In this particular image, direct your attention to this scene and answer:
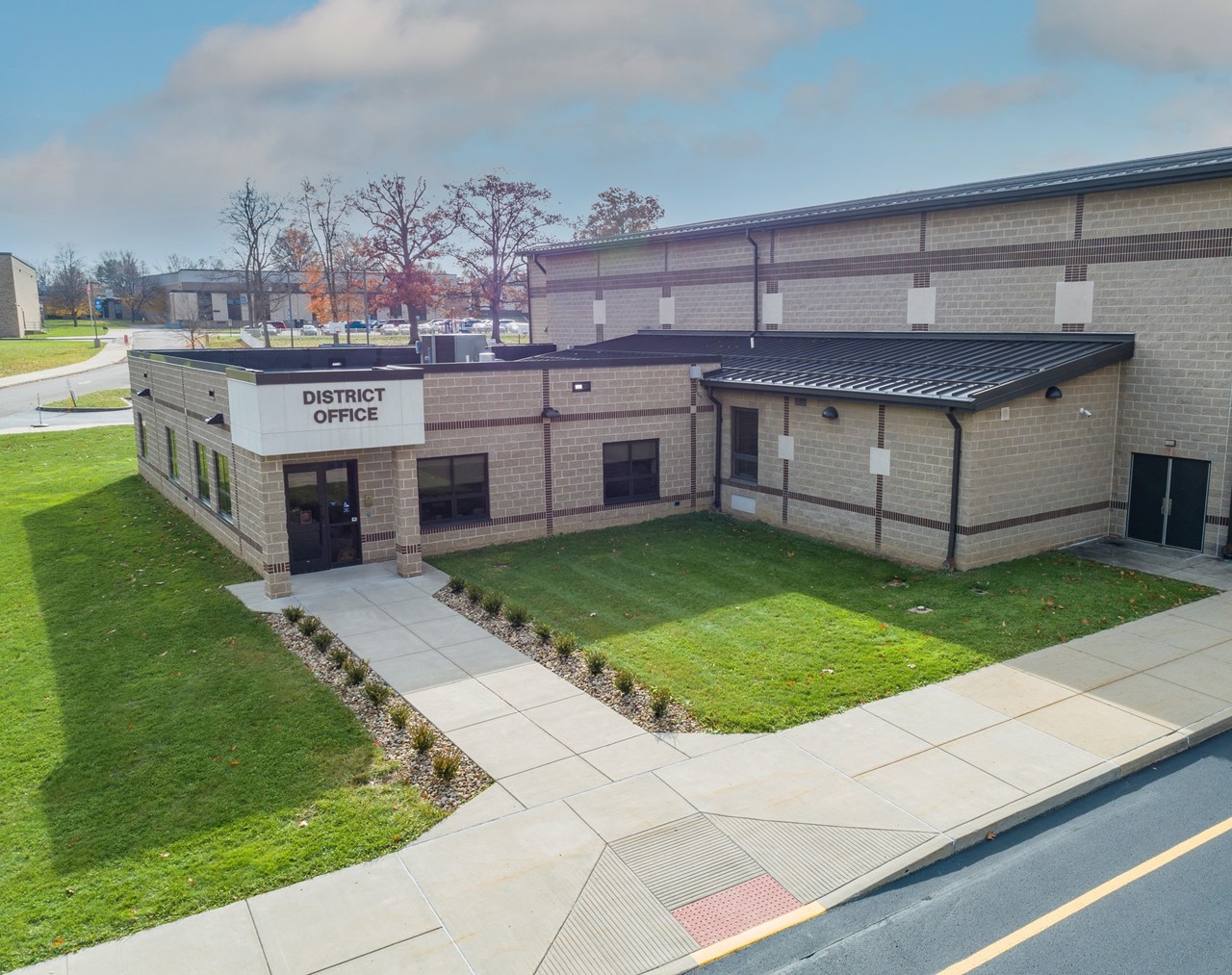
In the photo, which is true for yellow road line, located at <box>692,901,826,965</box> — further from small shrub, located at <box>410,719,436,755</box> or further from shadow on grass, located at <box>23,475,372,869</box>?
shadow on grass, located at <box>23,475,372,869</box>

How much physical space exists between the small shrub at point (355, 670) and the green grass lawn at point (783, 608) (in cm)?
344

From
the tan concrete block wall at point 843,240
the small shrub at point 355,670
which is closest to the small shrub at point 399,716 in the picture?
the small shrub at point 355,670

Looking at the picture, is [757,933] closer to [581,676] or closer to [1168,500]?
[581,676]

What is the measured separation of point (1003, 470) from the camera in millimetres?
19156

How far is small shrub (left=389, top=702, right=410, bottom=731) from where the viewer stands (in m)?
12.6

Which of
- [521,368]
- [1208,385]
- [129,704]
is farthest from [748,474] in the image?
[129,704]

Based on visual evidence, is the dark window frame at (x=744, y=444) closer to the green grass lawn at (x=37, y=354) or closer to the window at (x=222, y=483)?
the window at (x=222, y=483)

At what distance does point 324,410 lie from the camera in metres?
18.4

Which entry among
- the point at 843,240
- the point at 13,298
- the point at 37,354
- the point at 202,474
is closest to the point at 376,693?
the point at 202,474

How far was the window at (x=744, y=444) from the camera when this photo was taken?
79.2 feet

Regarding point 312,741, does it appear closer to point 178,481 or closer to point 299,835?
point 299,835

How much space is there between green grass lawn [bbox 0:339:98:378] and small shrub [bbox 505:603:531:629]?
60.0 meters

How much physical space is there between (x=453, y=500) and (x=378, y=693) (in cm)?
872

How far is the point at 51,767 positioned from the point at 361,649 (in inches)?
192
